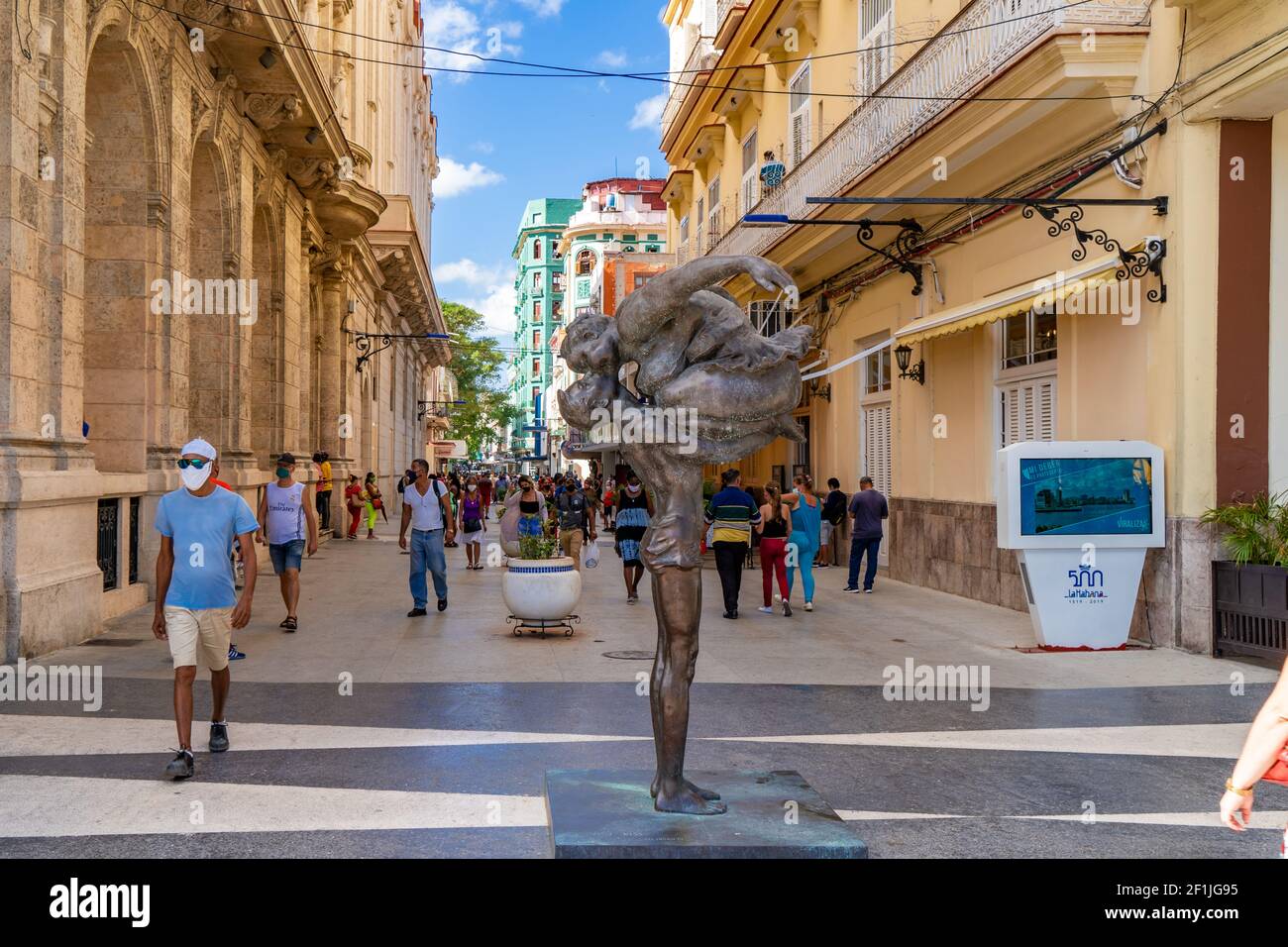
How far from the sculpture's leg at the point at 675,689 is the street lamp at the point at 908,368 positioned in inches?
475

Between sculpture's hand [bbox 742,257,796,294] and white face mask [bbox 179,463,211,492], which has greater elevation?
sculpture's hand [bbox 742,257,796,294]

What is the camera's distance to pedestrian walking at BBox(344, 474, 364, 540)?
26.7m

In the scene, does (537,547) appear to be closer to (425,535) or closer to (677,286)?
(425,535)

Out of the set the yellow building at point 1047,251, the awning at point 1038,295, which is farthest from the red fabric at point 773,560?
the awning at point 1038,295

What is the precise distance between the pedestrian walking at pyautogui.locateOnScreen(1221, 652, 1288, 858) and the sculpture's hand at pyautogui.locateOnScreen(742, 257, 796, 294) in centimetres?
226

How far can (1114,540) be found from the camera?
34.2 ft

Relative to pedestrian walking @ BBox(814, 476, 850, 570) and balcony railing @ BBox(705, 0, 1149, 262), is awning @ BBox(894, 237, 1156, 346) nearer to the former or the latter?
balcony railing @ BBox(705, 0, 1149, 262)

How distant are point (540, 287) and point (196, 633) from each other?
117542mm

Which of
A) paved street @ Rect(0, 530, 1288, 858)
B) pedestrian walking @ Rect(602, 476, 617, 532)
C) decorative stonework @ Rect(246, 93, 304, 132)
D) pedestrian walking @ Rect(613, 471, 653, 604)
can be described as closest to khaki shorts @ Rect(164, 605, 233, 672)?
paved street @ Rect(0, 530, 1288, 858)

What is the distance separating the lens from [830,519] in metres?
18.9

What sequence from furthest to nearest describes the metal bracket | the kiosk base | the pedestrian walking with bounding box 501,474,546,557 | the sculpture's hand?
the metal bracket
the pedestrian walking with bounding box 501,474,546,557
the kiosk base
the sculpture's hand

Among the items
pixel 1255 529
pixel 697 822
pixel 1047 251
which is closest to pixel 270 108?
pixel 1047 251
